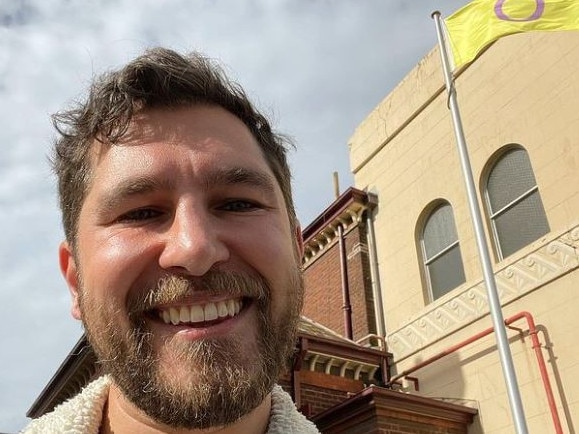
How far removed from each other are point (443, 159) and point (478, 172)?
38.9 inches

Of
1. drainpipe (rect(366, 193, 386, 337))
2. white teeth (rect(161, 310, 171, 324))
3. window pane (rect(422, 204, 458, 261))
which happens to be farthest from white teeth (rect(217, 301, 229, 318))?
drainpipe (rect(366, 193, 386, 337))

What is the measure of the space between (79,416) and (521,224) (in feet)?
27.1

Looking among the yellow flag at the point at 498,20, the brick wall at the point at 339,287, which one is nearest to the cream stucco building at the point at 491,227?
the brick wall at the point at 339,287

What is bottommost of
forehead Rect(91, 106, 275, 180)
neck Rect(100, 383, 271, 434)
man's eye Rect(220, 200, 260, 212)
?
neck Rect(100, 383, 271, 434)

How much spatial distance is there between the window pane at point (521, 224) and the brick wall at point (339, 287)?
3103mm

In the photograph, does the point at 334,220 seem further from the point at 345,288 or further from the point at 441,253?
the point at 441,253

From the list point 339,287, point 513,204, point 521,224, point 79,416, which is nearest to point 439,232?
point 513,204

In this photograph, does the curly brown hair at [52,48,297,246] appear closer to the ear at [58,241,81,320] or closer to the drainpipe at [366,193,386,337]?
the ear at [58,241,81,320]

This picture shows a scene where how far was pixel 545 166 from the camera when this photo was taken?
27.6ft

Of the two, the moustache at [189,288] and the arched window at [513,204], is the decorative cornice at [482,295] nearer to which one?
the arched window at [513,204]

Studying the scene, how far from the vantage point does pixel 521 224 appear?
871 centimetres

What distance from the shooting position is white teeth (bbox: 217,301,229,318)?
4.33 ft

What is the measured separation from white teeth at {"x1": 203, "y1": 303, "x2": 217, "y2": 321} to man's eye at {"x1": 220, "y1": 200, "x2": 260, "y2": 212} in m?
0.26

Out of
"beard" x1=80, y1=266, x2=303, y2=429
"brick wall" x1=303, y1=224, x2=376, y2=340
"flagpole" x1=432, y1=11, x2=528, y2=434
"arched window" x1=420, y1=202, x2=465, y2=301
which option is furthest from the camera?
"brick wall" x1=303, y1=224, x2=376, y2=340
